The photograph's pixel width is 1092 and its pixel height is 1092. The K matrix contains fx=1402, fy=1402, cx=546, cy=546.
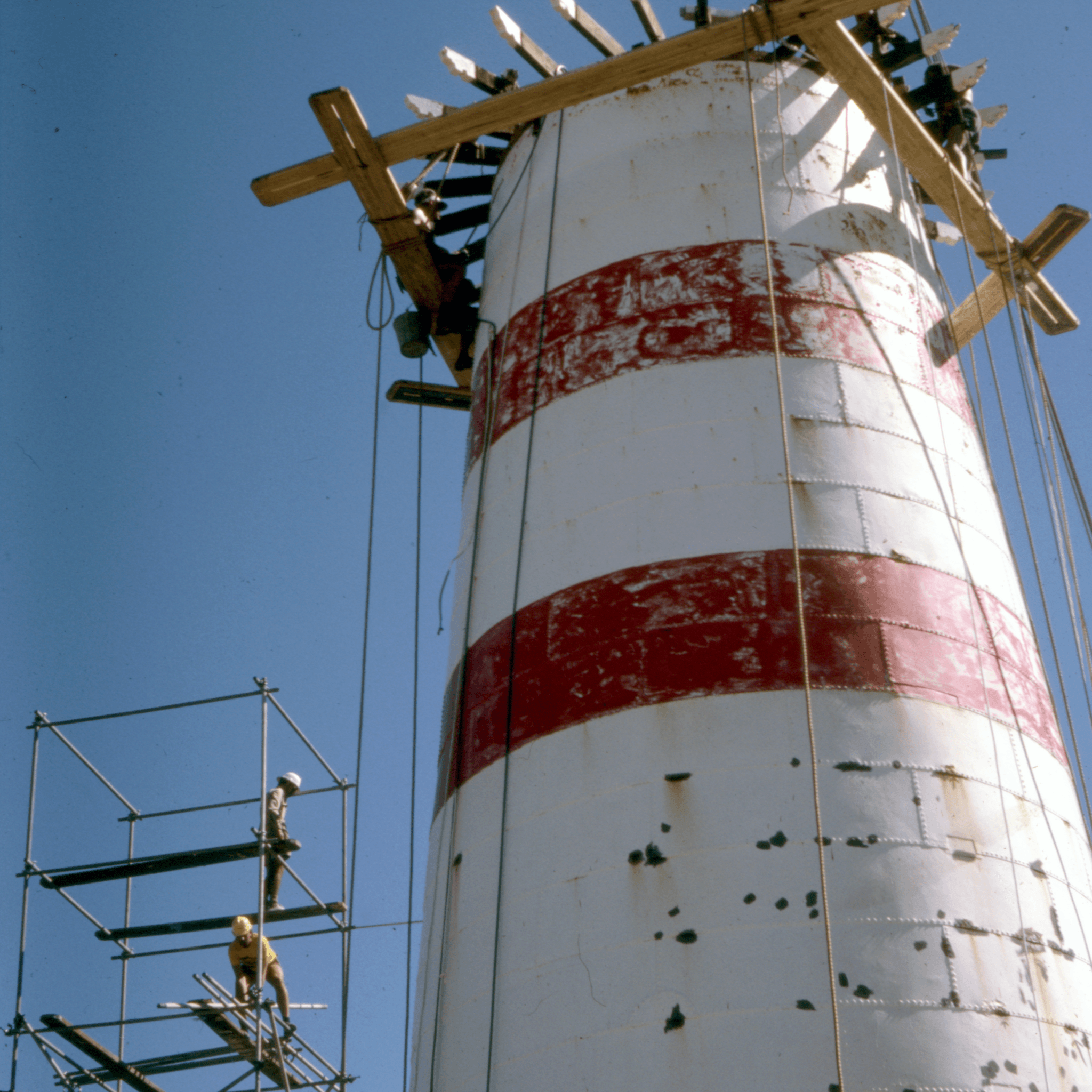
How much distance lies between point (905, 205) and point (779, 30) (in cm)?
198

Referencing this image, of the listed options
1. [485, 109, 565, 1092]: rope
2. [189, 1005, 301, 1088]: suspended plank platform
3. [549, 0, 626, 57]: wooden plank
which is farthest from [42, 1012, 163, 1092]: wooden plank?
[549, 0, 626, 57]: wooden plank

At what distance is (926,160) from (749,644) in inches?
227

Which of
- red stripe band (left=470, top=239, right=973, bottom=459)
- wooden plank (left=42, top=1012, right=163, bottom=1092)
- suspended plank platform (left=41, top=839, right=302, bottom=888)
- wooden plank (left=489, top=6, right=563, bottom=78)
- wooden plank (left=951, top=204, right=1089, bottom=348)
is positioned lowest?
wooden plank (left=42, top=1012, right=163, bottom=1092)

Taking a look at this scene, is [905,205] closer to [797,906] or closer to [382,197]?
[382,197]

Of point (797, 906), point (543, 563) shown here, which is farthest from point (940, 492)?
point (797, 906)

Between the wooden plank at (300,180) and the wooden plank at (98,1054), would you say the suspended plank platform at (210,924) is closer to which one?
the wooden plank at (98,1054)

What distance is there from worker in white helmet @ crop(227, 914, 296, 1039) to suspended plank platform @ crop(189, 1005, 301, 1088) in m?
0.15

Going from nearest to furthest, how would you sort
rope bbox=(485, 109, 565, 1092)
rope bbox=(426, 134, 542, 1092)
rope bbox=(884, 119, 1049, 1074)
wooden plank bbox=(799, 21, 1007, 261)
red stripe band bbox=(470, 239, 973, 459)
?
1. rope bbox=(884, 119, 1049, 1074)
2. rope bbox=(485, 109, 565, 1092)
3. rope bbox=(426, 134, 542, 1092)
4. red stripe band bbox=(470, 239, 973, 459)
5. wooden plank bbox=(799, 21, 1007, 261)

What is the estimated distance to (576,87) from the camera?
42.4ft

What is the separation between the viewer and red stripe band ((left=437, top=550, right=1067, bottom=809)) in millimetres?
9453

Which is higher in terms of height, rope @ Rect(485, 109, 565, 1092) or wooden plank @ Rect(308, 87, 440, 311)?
wooden plank @ Rect(308, 87, 440, 311)

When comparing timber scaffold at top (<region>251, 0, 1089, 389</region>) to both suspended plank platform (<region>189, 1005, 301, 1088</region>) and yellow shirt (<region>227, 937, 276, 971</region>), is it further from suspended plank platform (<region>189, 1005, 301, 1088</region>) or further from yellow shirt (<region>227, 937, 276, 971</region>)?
suspended plank platform (<region>189, 1005, 301, 1088</region>)

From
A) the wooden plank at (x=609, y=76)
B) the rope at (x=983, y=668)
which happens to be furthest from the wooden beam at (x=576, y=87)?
the rope at (x=983, y=668)

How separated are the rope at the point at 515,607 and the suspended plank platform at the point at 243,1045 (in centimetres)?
516
